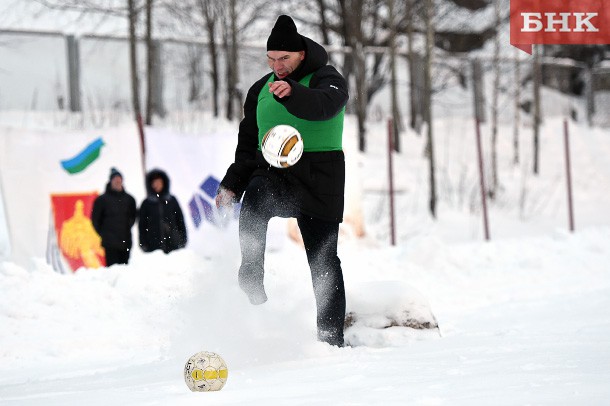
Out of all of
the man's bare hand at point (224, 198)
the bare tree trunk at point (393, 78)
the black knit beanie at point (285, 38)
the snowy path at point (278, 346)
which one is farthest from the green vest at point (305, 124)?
the bare tree trunk at point (393, 78)

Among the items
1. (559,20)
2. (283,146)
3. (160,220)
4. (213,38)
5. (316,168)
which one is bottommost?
(160,220)

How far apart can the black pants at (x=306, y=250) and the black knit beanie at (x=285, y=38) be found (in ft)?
2.15

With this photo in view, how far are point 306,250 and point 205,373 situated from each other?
1.27 meters

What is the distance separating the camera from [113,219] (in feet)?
34.4

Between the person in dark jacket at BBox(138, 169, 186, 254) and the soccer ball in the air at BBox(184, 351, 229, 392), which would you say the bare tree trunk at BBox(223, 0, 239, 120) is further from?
the soccer ball in the air at BBox(184, 351, 229, 392)

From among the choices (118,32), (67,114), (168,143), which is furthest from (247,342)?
(118,32)

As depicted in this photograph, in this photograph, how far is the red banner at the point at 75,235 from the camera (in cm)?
1041

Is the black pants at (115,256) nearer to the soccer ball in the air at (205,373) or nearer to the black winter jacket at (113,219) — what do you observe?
the black winter jacket at (113,219)

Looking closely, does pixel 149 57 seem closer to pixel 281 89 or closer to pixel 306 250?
pixel 306 250

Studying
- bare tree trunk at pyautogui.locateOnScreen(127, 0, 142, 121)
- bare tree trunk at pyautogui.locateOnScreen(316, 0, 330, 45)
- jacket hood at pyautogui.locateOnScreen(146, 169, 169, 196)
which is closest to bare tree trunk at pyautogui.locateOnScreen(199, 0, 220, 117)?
bare tree trunk at pyautogui.locateOnScreen(127, 0, 142, 121)

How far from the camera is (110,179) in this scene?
10.7 metres

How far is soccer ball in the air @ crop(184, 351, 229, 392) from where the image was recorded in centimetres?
423

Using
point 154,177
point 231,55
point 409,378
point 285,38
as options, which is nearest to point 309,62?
point 285,38

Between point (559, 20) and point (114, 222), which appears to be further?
point (114, 222)
